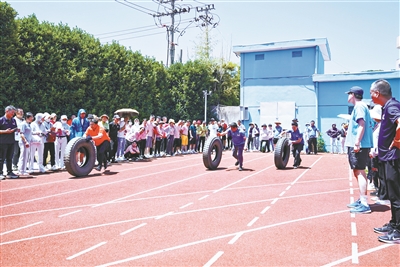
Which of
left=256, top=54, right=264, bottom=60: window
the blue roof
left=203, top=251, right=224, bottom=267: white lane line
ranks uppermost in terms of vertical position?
the blue roof

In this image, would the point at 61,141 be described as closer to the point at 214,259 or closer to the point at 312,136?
the point at 214,259

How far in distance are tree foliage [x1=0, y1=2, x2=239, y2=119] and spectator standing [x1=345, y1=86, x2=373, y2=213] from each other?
14909 millimetres

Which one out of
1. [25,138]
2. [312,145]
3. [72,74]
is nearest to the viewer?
[25,138]

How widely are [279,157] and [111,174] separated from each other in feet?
20.3

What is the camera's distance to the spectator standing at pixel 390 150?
16.6ft

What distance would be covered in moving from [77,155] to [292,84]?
65.5ft

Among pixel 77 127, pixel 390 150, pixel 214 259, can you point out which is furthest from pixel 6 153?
pixel 390 150

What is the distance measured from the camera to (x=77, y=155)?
39.2 feet

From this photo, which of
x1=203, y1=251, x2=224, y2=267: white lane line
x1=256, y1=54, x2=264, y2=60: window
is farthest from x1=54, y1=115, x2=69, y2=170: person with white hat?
x1=256, y1=54, x2=264, y2=60: window

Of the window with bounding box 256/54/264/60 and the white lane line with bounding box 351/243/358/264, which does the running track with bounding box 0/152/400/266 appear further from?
the window with bounding box 256/54/264/60

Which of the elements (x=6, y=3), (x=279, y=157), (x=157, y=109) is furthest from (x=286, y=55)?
(x=6, y=3)

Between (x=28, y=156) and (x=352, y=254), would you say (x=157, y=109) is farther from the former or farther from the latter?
(x=352, y=254)

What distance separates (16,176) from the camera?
11336 mm

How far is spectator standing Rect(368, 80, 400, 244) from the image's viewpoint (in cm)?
507
